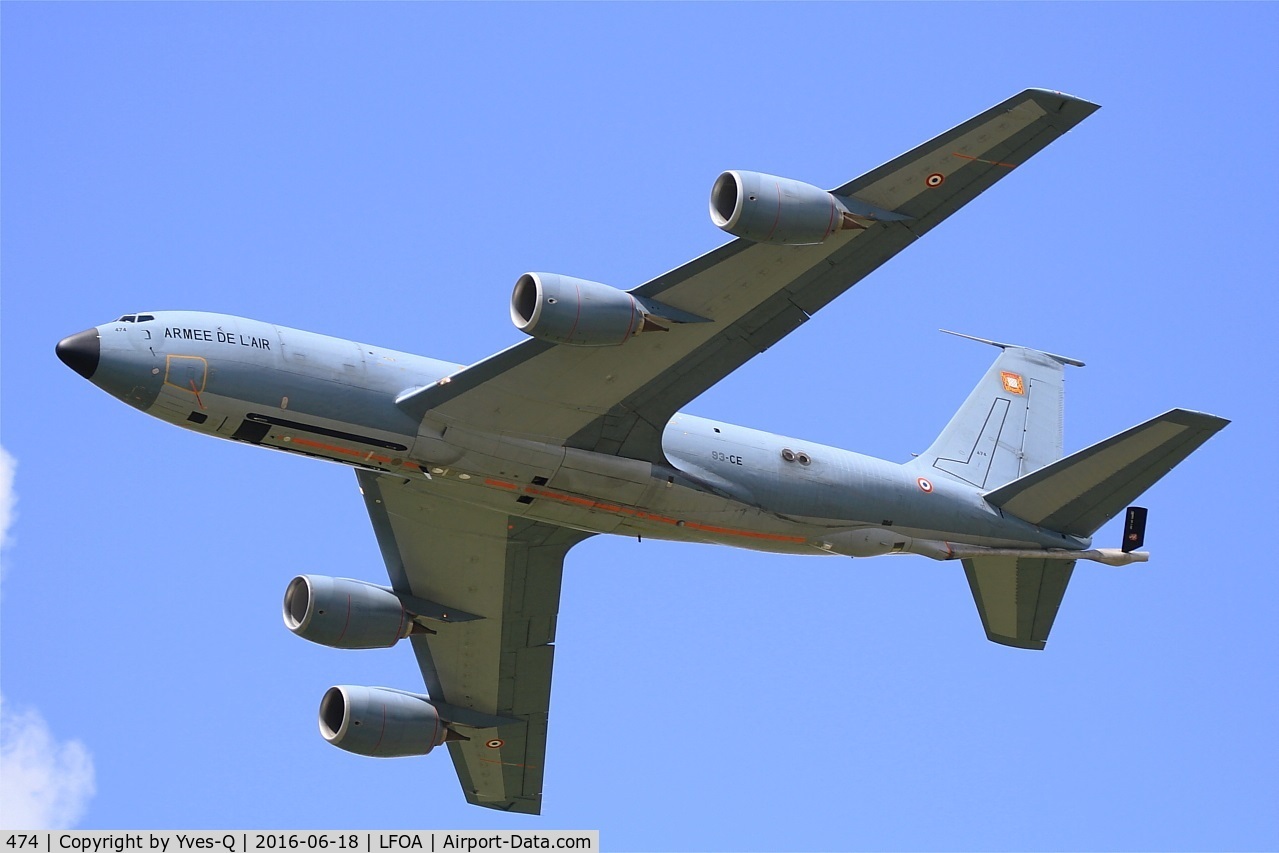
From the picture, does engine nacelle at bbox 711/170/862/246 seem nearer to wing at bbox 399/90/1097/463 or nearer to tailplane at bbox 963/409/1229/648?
wing at bbox 399/90/1097/463

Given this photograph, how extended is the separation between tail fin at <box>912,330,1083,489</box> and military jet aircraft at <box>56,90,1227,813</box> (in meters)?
0.06

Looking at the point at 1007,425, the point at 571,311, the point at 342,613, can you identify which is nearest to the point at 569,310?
the point at 571,311

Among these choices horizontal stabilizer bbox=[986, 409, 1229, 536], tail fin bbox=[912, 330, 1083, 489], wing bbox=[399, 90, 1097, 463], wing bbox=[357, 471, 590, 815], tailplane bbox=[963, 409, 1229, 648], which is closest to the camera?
wing bbox=[399, 90, 1097, 463]

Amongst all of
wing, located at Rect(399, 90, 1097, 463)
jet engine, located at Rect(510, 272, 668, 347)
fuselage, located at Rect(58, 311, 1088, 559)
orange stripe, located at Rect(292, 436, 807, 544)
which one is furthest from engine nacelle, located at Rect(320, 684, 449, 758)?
jet engine, located at Rect(510, 272, 668, 347)

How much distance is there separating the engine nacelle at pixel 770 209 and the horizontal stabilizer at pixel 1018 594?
11670 mm

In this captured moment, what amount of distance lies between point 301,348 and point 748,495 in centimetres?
1016

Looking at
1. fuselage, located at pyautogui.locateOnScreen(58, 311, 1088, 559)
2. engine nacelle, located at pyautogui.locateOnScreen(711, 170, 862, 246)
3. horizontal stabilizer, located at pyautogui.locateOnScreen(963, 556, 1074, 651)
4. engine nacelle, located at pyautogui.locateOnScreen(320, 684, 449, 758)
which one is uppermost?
engine nacelle, located at pyautogui.locateOnScreen(711, 170, 862, 246)

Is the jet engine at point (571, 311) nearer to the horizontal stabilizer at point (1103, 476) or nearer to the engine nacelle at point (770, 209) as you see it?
the engine nacelle at point (770, 209)

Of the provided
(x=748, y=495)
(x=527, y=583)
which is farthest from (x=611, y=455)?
(x=527, y=583)

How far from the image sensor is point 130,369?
3322 centimetres

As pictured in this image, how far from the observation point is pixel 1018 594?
138 feet

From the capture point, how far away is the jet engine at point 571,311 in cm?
3256
